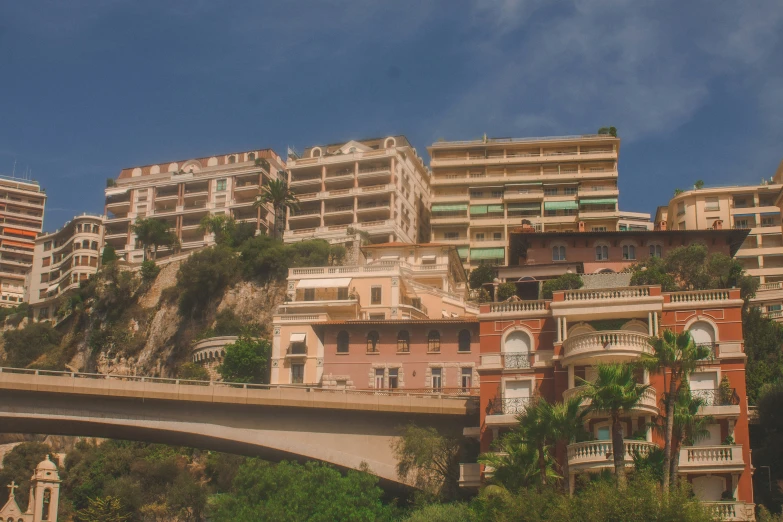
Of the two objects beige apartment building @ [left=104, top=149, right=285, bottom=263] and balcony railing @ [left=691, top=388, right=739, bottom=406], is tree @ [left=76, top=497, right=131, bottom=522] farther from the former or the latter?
beige apartment building @ [left=104, top=149, right=285, bottom=263]

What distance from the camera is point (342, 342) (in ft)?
237

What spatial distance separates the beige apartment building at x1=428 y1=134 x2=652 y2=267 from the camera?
12388 centimetres

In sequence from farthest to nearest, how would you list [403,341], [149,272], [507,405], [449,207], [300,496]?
[449,207], [149,272], [403,341], [507,405], [300,496]

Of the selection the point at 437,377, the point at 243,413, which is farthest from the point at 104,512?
the point at 437,377

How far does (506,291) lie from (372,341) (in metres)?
13.9

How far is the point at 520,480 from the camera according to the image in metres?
47.4

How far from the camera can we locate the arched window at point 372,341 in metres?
71.6

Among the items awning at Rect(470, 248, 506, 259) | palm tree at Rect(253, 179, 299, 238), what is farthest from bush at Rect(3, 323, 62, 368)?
awning at Rect(470, 248, 506, 259)

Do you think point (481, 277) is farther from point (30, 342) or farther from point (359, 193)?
point (30, 342)

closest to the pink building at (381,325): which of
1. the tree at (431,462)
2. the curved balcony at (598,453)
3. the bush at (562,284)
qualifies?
the bush at (562,284)

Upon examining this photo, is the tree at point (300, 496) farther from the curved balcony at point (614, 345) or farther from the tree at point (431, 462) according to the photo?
the curved balcony at point (614, 345)

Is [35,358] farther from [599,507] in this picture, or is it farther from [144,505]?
[599,507]

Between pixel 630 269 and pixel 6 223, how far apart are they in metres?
Result: 131

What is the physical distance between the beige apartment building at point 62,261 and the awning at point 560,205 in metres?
58.0
